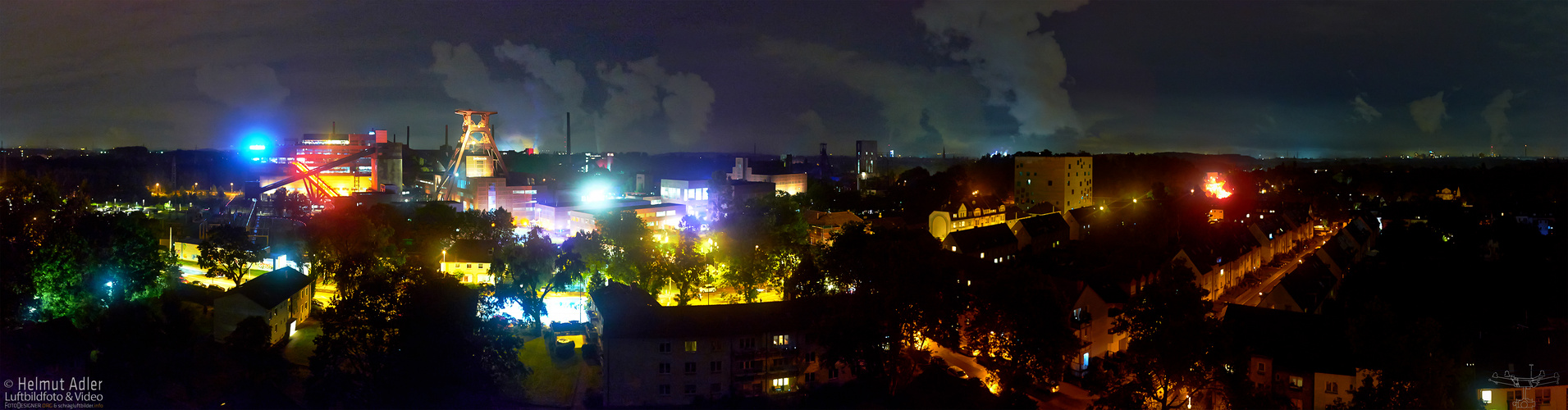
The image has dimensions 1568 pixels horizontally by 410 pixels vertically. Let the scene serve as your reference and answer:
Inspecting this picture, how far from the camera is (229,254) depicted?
19.8 m

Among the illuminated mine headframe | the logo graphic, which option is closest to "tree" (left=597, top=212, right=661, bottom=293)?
the logo graphic

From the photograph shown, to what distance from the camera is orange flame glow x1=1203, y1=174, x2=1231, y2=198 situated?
143 ft

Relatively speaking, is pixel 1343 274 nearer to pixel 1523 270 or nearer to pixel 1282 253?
pixel 1523 270

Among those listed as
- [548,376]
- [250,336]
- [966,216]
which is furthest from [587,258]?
[966,216]

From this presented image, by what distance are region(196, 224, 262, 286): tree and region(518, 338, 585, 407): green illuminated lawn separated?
897cm

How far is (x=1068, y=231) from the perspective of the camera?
30141 mm

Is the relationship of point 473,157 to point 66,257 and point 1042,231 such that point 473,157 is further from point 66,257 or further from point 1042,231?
point 1042,231

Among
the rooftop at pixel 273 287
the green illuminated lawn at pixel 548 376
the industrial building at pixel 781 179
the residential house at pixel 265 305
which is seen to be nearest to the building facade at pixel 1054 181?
the industrial building at pixel 781 179

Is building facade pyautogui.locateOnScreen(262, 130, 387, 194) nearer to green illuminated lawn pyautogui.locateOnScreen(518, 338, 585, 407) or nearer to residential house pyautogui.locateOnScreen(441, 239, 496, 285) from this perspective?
residential house pyautogui.locateOnScreen(441, 239, 496, 285)

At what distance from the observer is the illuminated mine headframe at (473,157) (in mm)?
39281

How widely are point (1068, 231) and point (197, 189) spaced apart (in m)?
54.0

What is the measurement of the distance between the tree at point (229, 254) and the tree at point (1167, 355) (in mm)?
19624

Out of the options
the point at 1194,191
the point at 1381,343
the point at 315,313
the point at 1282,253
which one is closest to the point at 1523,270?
the point at 1282,253

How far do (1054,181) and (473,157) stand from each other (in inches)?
1109
